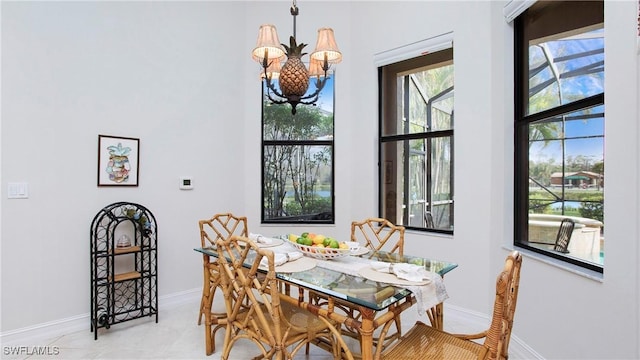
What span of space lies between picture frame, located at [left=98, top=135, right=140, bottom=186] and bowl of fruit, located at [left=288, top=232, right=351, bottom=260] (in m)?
1.84

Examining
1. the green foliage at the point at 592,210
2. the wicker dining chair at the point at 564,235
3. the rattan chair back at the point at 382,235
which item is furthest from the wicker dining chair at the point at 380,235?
the green foliage at the point at 592,210

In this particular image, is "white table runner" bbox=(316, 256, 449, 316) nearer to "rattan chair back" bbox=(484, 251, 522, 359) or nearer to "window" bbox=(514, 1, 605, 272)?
"rattan chair back" bbox=(484, 251, 522, 359)

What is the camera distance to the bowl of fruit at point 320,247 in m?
1.97

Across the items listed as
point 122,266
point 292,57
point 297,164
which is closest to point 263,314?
point 292,57

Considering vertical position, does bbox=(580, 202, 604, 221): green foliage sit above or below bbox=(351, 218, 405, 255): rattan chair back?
above

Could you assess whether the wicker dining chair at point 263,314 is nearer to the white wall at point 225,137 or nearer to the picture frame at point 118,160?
the white wall at point 225,137

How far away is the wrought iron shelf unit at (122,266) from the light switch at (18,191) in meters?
0.49

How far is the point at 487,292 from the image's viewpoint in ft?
9.12

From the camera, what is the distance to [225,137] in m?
3.64

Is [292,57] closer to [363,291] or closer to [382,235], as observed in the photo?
[363,291]

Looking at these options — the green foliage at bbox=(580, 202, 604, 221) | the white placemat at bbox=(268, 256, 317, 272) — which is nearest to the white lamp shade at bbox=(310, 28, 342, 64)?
the white placemat at bbox=(268, 256, 317, 272)

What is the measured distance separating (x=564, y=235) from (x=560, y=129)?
727 mm

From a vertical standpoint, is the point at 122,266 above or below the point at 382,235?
below

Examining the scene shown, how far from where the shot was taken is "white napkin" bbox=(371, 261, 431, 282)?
164 centimetres
